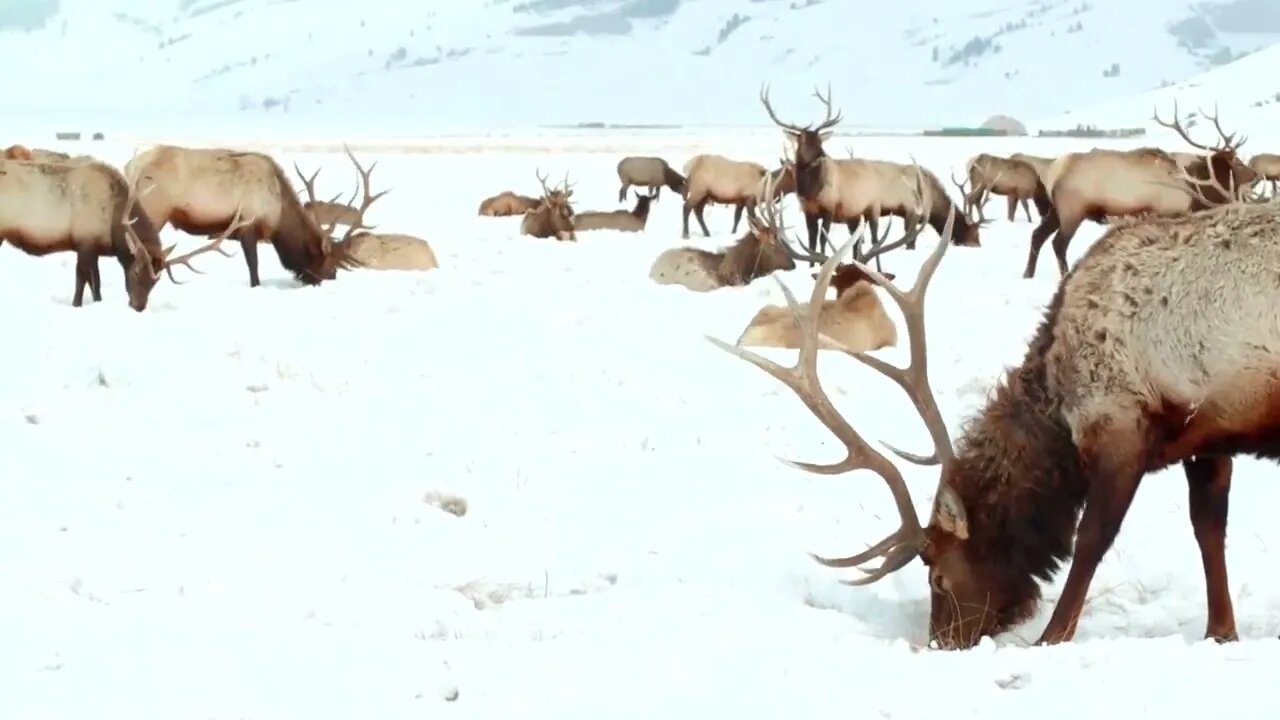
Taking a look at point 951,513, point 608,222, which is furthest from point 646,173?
point 951,513

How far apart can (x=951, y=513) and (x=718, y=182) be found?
1996cm

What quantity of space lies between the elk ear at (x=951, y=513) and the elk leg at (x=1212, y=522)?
85 centimetres

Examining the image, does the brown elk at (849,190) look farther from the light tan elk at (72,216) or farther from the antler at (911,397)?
the antler at (911,397)

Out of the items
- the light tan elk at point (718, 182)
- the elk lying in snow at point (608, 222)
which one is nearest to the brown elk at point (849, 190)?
the elk lying in snow at point (608, 222)

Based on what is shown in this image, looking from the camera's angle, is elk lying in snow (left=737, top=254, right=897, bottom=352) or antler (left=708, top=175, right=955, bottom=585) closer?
antler (left=708, top=175, right=955, bottom=585)

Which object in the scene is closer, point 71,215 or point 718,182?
point 71,215

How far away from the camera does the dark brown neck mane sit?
5047mm

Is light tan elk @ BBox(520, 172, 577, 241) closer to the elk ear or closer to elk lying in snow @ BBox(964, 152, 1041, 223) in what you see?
elk lying in snow @ BBox(964, 152, 1041, 223)

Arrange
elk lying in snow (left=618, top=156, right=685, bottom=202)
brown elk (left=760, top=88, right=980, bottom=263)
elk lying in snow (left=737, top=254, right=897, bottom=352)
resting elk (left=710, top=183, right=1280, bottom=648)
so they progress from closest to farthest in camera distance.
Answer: resting elk (left=710, top=183, right=1280, bottom=648), elk lying in snow (left=737, top=254, right=897, bottom=352), brown elk (left=760, top=88, right=980, bottom=263), elk lying in snow (left=618, top=156, right=685, bottom=202)

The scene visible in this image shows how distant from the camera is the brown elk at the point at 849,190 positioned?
18016 millimetres

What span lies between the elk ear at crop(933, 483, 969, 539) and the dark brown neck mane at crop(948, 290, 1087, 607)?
0.28ft

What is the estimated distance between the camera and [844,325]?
10.7 m

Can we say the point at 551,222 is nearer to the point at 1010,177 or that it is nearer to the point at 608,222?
the point at 608,222

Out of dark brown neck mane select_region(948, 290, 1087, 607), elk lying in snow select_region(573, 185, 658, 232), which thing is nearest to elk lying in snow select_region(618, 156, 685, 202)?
elk lying in snow select_region(573, 185, 658, 232)
